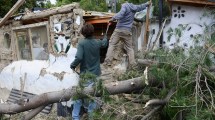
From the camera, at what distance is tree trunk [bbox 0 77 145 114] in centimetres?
420

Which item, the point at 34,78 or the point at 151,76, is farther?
the point at 34,78

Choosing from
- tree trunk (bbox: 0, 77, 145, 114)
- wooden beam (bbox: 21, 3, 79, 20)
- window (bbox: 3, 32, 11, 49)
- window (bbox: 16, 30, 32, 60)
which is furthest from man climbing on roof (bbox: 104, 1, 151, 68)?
window (bbox: 3, 32, 11, 49)

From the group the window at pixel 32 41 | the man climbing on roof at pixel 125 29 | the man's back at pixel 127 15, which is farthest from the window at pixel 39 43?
the man's back at pixel 127 15

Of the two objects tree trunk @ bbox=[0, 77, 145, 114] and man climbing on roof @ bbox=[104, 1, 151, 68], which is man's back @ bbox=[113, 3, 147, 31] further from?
tree trunk @ bbox=[0, 77, 145, 114]

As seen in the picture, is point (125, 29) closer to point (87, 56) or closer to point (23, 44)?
point (87, 56)

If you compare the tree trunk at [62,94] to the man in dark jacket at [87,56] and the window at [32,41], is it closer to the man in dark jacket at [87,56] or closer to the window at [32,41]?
the man in dark jacket at [87,56]

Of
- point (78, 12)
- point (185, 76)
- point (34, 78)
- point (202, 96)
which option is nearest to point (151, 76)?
point (185, 76)

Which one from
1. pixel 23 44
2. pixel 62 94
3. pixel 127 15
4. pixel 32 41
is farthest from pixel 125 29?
pixel 23 44

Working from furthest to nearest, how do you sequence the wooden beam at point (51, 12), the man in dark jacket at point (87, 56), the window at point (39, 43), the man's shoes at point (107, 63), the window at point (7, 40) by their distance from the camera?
the window at point (7, 40) < the window at point (39, 43) < the wooden beam at point (51, 12) < the man's shoes at point (107, 63) < the man in dark jacket at point (87, 56)

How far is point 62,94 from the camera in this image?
4.40 m

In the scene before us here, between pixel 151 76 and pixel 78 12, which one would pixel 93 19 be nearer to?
pixel 78 12

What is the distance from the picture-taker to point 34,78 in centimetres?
806

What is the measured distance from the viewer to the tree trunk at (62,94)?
13.8 feet

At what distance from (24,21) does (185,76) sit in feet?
17.9
